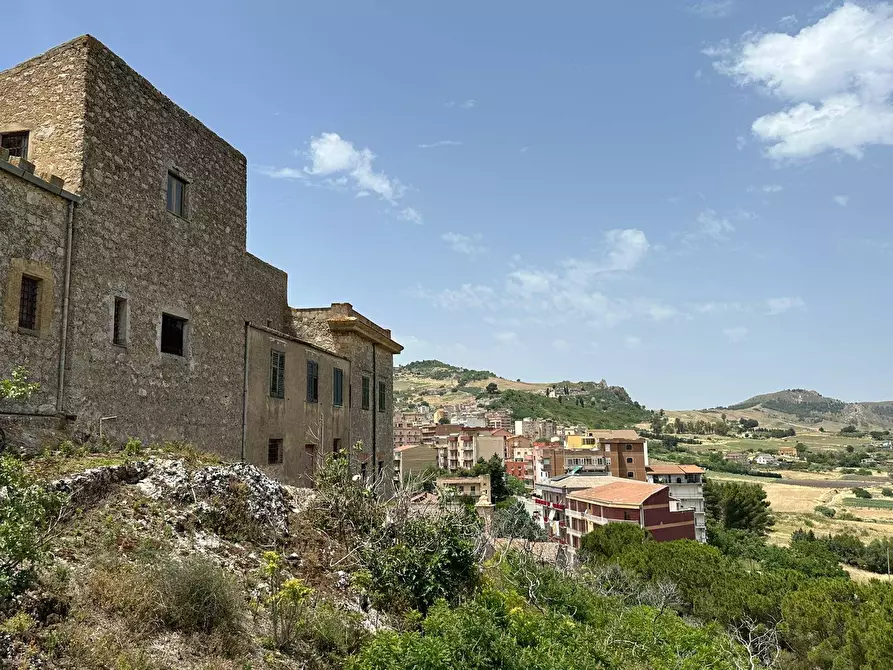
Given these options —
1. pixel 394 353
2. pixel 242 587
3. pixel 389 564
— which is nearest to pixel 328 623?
pixel 242 587

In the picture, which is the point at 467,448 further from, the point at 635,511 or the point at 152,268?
the point at 152,268

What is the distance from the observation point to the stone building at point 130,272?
367 inches

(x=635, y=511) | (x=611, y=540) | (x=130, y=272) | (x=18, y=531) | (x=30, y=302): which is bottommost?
(x=611, y=540)

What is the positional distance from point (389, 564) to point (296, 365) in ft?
27.1

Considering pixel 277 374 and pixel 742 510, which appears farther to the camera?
pixel 742 510

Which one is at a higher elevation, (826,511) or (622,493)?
(622,493)

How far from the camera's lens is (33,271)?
9.17 metres

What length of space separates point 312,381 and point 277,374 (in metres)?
1.63

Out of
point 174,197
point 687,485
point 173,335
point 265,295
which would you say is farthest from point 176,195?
point 687,485

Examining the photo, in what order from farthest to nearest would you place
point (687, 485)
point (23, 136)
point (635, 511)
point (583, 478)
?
point (583, 478)
point (687, 485)
point (635, 511)
point (23, 136)

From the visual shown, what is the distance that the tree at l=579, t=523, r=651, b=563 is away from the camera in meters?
37.8

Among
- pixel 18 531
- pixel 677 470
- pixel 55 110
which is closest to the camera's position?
pixel 18 531

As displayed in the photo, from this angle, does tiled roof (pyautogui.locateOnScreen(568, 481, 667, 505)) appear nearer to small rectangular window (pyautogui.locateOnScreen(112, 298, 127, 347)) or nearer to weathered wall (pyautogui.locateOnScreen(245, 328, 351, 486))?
weathered wall (pyautogui.locateOnScreen(245, 328, 351, 486))

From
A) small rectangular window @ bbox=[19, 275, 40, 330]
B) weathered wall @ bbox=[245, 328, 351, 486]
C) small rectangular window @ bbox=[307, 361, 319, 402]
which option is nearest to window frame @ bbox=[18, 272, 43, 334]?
small rectangular window @ bbox=[19, 275, 40, 330]
